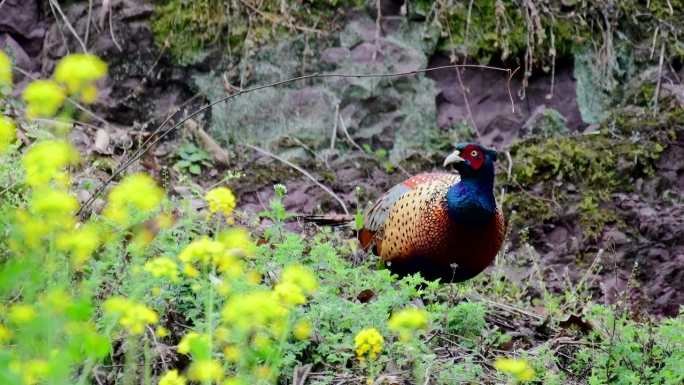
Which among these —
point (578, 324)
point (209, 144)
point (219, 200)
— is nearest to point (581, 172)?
point (578, 324)

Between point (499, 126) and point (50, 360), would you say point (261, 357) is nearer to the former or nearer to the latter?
point (50, 360)

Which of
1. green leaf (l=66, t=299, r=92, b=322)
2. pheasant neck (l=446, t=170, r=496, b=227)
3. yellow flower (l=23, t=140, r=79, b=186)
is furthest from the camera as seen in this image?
pheasant neck (l=446, t=170, r=496, b=227)

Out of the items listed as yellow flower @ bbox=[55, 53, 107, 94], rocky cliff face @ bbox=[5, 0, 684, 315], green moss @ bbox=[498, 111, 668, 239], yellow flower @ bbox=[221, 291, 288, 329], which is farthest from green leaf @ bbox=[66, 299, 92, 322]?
green moss @ bbox=[498, 111, 668, 239]

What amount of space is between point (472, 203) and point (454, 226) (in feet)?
0.45

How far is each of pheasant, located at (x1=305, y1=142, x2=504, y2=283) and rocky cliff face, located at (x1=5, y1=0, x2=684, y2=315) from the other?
55.9 inches

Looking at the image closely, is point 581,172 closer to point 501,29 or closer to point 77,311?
point 501,29

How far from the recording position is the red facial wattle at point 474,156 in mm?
4816

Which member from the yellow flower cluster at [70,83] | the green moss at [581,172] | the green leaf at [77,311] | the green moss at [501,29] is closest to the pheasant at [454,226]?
the green moss at [581,172]

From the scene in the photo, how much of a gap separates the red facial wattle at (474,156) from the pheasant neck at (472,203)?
0.19 ft

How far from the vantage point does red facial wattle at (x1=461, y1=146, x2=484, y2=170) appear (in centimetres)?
482

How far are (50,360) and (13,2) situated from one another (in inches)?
186

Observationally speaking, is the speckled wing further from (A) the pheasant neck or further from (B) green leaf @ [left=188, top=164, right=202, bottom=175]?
(B) green leaf @ [left=188, top=164, right=202, bottom=175]

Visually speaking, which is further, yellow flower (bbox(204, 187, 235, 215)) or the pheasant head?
the pheasant head

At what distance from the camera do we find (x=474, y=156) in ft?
15.9
